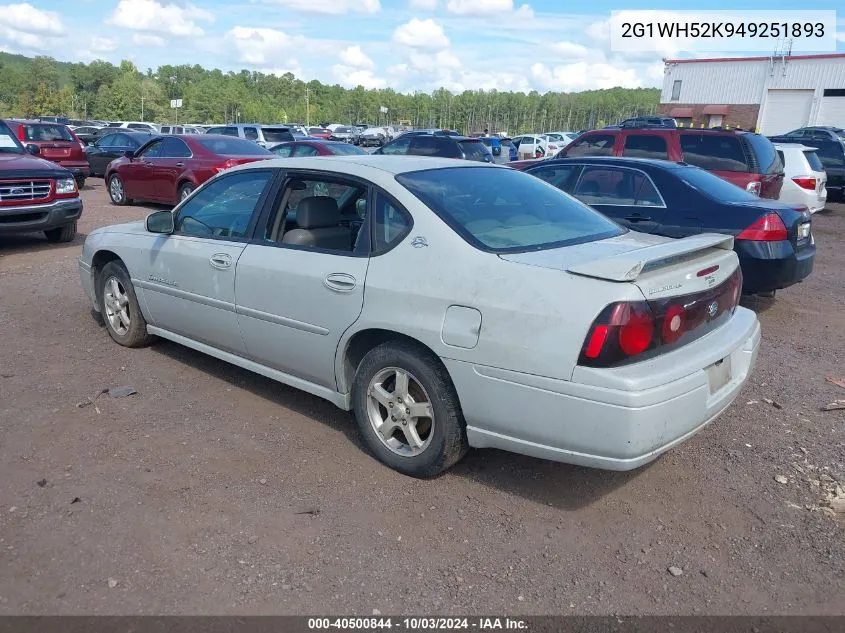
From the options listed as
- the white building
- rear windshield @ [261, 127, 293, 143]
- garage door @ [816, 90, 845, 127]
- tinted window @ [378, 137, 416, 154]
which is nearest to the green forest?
the white building

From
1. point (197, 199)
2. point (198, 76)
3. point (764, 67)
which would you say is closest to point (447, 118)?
point (198, 76)

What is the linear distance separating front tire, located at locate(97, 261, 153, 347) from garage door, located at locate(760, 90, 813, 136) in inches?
1922

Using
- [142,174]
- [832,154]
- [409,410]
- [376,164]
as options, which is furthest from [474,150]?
[409,410]

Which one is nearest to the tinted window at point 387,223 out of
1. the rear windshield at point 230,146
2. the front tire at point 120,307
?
the front tire at point 120,307

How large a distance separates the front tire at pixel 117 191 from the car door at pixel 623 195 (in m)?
10.6

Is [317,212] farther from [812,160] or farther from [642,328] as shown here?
[812,160]

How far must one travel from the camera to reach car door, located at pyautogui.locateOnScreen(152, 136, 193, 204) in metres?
13.2

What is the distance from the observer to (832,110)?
1754 inches

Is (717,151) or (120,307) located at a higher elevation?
(717,151)

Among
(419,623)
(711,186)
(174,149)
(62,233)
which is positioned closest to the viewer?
(419,623)

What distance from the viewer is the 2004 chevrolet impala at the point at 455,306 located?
305 cm

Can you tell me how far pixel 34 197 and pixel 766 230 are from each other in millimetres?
8805

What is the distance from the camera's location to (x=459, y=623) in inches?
106

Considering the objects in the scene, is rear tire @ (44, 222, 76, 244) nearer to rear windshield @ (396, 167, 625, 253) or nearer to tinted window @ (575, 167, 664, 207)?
tinted window @ (575, 167, 664, 207)
